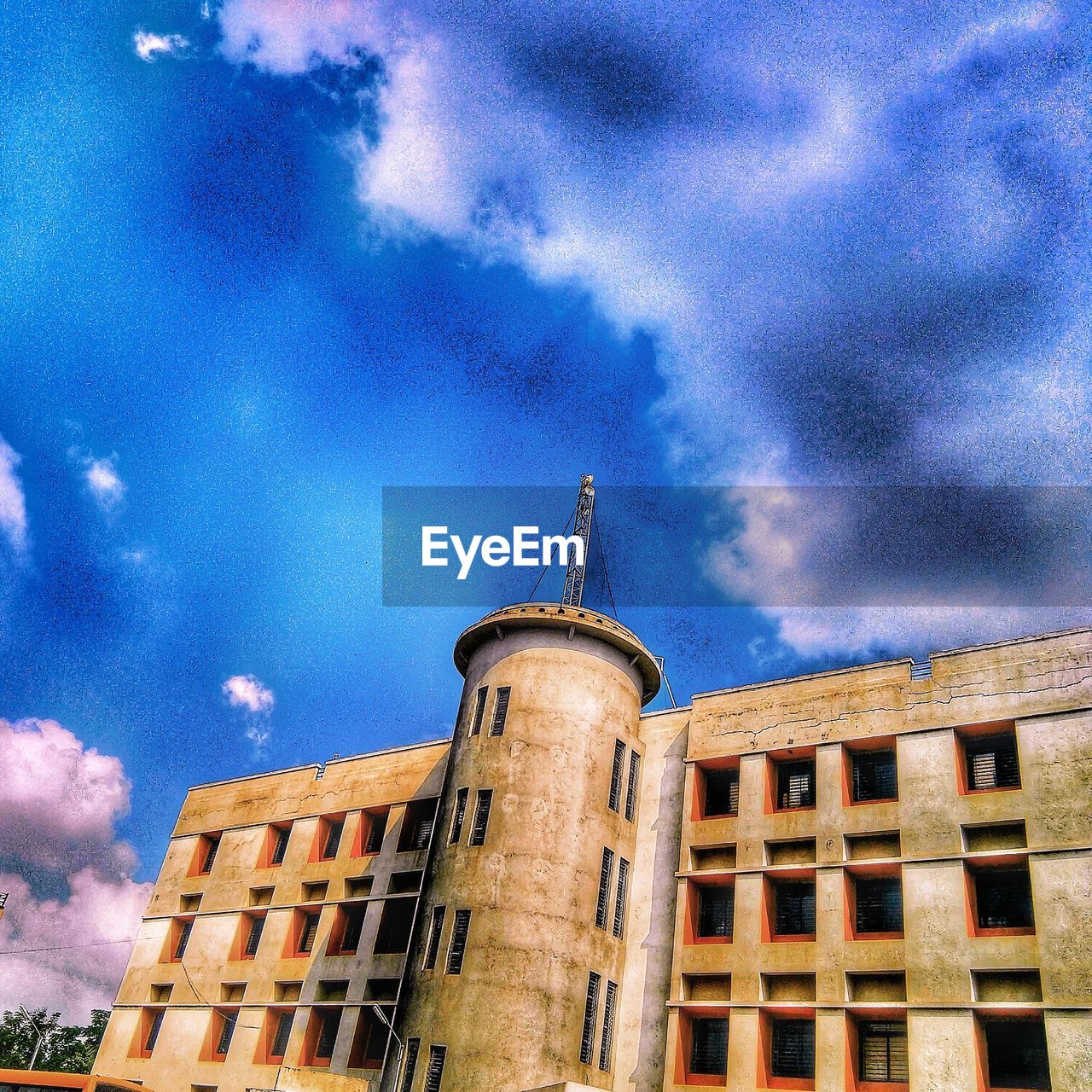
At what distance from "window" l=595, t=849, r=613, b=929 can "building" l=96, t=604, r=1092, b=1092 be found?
0.41 feet

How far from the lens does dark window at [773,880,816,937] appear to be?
1353 inches

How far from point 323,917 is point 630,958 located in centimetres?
1555

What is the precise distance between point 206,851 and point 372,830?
12357 millimetres

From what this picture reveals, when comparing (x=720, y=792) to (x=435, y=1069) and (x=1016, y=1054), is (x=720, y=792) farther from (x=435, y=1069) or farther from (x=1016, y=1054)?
(x=435, y=1069)

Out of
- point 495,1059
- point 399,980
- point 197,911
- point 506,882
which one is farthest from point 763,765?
point 197,911

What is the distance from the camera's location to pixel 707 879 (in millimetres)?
36531

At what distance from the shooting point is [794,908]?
3494cm

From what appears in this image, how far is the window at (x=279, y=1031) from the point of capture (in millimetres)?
43094

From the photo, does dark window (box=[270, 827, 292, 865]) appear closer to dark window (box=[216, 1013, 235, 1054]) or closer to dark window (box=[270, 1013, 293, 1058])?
dark window (box=[216, 1013, 235, 1054])

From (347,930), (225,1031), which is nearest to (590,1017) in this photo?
(347,930)

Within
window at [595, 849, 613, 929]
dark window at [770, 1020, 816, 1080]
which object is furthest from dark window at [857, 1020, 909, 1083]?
window at [595, 849, 613, 929]

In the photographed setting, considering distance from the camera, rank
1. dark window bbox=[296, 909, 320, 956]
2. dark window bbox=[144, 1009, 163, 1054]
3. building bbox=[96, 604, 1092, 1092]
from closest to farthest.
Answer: building bbox=[96, 604, 1092, 1092]
dark window bbox=[296, 909, 320, 956]
dark window bbox=[144, 1009, 163, 1054]

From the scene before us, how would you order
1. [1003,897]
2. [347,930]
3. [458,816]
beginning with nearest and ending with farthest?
[1003,897] → [458,816] → [347,930]

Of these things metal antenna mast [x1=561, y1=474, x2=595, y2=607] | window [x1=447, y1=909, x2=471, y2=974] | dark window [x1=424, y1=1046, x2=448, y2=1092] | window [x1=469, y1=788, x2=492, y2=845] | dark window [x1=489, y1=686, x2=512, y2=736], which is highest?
metal antenna mast [x1=561, y1=474, x2=595, y2=607]
